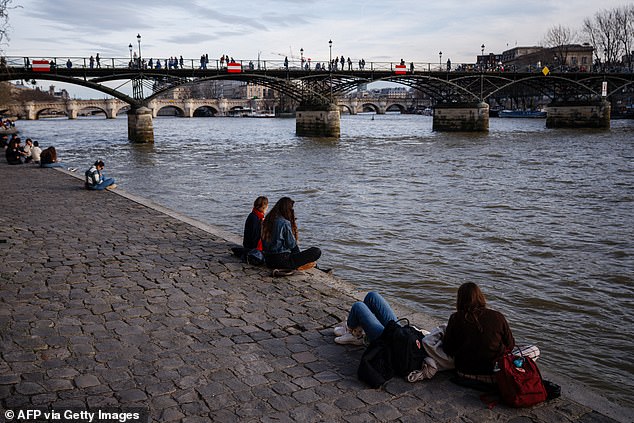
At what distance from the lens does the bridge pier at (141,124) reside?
4922cm

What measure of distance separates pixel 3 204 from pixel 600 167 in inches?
983

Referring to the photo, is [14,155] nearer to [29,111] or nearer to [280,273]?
[280,273]

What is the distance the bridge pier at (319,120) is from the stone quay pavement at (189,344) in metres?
46.9

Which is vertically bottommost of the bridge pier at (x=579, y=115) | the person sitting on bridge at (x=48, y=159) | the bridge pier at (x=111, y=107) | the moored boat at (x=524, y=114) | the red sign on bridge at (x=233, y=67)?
the person sitting on bridge at (x=48, y=159)

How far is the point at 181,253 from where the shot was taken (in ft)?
31.4

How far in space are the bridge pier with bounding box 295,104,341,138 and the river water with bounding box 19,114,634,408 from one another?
20.9 m

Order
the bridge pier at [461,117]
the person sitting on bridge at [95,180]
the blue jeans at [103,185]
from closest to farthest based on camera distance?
the person sitting on bridge at [95,180] < the blue jeans at [103,185] < the bridge pier at [461,117]

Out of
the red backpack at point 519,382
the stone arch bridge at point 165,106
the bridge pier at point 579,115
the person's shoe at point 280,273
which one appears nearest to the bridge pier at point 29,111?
the stone arch bridge at point 165,106

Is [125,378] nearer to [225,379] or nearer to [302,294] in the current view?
[225,379]

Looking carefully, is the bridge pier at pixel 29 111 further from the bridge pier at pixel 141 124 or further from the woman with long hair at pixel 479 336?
the woman with long hair at pixel 479 336

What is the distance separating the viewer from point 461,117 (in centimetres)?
6394

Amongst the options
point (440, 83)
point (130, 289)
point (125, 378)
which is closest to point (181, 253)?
point (130, 289)

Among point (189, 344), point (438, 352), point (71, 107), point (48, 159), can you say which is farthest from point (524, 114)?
point (189, 344)

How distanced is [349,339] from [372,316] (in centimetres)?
40
